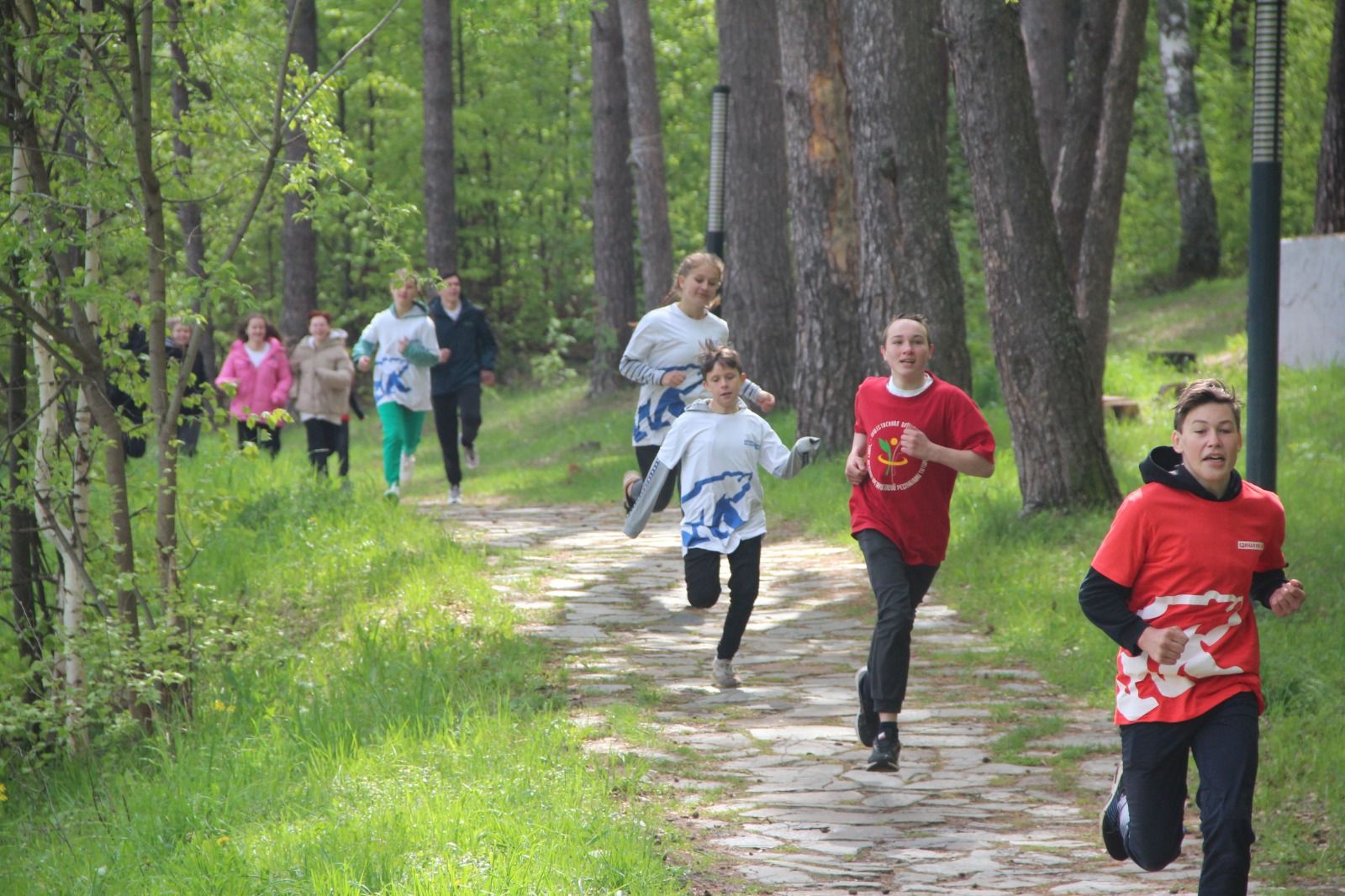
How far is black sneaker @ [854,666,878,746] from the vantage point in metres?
6.71

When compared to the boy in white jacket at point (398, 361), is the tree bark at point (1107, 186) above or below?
above

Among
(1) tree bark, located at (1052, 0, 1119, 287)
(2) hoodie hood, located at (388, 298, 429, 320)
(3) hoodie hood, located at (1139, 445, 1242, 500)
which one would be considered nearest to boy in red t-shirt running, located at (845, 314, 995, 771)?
(3) hoodie hood, located at (1139, 445, 1242, 500)

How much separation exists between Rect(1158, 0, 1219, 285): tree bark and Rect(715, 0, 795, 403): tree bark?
12.7 m

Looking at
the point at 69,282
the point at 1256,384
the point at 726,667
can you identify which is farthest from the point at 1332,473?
the point at 69,282

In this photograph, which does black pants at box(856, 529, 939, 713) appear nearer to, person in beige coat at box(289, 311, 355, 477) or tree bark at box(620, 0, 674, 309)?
person in beige coat at box(289, 311, 355, 477)

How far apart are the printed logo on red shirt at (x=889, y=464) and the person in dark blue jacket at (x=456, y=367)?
28.8 feet

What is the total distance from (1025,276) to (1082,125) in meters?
3.14

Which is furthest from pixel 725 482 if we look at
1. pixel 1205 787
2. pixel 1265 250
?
pixel 1205 787

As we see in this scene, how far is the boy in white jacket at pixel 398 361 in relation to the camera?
14.0 metres

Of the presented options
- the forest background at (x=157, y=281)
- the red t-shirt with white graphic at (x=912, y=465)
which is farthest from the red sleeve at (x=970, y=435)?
the forest background at (x=157, y=281)

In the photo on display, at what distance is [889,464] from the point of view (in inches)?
261

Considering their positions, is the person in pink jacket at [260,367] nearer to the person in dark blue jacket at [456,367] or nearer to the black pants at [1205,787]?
the person in dark blue jacket at [456,367]

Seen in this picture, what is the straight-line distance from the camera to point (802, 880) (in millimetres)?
5273

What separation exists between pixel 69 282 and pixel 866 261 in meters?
7.51
